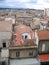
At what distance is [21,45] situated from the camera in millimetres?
22953

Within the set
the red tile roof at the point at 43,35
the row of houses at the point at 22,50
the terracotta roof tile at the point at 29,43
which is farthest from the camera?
the terracotta roof tile at the point at 29,43

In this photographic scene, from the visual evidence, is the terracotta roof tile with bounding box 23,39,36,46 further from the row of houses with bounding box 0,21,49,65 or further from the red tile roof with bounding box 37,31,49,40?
the red tile roof with bounding box 37,31,49,40

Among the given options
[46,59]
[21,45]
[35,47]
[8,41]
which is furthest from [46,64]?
[8,41]

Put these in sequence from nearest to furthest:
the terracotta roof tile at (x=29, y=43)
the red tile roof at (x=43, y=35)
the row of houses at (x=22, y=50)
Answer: the row of houses at (x=22, y=50) < the red tile roof at (x=43, y=35) < the terracotta roof tile at (x=29, y=43)

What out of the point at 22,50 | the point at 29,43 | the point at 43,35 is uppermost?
the point at 43,35

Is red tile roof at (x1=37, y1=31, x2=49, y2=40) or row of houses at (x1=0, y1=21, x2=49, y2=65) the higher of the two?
red tile roof at (x1=37, y1=31, x2=49, y2=40)

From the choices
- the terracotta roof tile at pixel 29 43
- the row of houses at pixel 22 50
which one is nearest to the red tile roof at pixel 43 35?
the row of houses at pixel 22 50

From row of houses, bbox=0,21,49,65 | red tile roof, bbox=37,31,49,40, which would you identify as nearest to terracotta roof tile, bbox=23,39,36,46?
row of houses, bbox=0,21,49,65

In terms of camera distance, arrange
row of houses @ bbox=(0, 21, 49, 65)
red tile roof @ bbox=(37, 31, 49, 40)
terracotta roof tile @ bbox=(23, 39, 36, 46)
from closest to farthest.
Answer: row of houses @ bbox=(0, 21, 49, 65) → red tile roof @ bbox=(37, 31, 49, 40) → terracotta roof tile @ bbox=(23, 39, 36, 46)

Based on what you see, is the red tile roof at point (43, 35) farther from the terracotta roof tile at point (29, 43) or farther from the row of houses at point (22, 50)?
the terracotta roof tile at point (29, 43)

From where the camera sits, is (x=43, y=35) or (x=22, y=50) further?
(x=43, y=35)

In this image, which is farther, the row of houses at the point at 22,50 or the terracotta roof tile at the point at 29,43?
the terracotta roof tile at the point at 29,43

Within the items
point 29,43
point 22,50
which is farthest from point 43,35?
point 22,50

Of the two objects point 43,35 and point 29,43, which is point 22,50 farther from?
point 43,35
